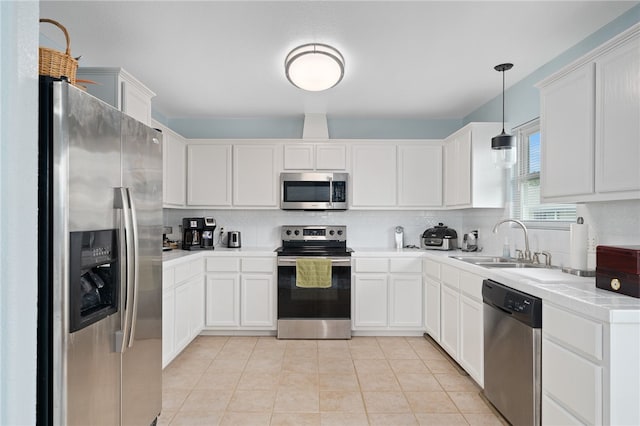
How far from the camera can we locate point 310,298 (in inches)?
161

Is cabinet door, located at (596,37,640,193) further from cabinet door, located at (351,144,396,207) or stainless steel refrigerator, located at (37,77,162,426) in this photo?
cabinet door, located at (351,144,396,207)

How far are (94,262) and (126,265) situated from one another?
0.20 meters

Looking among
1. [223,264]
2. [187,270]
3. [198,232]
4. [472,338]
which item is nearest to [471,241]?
[472,338]

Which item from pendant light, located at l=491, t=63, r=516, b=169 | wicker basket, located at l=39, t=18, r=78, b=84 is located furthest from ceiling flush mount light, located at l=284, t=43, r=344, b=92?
wicker basket, located at l=39, t=18, r=78, b=84

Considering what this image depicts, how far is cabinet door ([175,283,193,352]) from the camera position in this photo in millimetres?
3342

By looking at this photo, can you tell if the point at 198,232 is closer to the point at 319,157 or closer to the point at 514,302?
the point at 319,157

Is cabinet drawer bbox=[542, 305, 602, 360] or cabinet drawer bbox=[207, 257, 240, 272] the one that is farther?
cabinet drawer bbox=[207, 257, 240, 272]

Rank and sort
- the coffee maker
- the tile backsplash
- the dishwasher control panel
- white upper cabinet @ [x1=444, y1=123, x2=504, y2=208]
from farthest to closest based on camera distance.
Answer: the tile backsplash → the coffee maker → white upper cabinet @ [x1=444, y1=123, x2=504, y2=208] → the dishwasher control panel

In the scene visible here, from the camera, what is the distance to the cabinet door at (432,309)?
12.2ft

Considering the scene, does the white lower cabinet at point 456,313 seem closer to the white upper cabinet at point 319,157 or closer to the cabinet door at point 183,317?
the white upper cabinet at point 319,157

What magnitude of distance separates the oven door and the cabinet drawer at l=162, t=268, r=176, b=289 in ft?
3.80

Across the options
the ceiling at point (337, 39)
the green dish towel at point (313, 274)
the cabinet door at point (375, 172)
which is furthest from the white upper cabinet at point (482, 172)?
the green dish towel at point (313, 274)

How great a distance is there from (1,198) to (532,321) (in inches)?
86.7

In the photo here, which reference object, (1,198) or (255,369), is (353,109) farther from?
(1,198)
